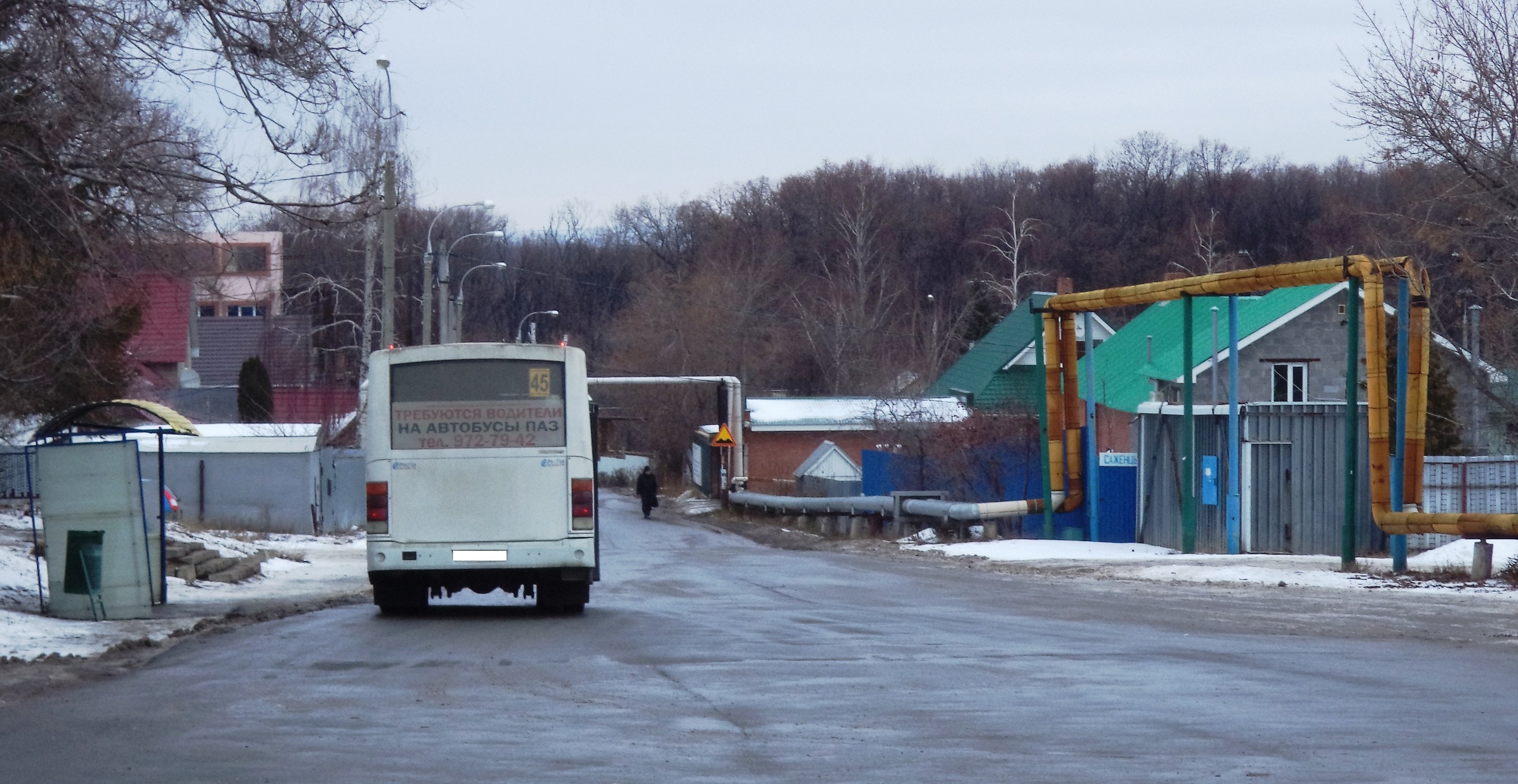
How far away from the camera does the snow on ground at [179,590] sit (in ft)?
42.0

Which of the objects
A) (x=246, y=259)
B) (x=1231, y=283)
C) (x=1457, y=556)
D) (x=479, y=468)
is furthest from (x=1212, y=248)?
(x=246, y=259)

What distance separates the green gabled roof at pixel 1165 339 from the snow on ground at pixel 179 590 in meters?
20.7

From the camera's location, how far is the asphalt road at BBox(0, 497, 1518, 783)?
23.8 feet

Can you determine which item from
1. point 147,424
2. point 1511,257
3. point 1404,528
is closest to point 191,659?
point 1404,528

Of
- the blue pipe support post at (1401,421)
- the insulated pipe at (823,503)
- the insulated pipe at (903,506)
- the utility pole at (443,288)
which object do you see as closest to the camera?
the blue pipe support post at (1401,421)

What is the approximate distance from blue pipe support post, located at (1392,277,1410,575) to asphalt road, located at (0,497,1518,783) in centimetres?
518

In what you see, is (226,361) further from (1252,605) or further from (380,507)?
(1252,605)

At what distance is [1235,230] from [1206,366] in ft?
132

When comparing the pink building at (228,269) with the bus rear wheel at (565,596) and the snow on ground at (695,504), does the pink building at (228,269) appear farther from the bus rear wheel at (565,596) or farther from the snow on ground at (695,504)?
the snow on ground at (695,504)

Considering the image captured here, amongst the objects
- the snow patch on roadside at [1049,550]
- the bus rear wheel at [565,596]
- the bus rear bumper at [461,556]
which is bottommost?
the snow patch on roadside at [1049,550]

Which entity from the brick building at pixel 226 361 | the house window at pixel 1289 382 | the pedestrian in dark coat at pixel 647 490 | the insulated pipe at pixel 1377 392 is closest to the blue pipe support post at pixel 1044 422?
the insulated pipe at pixel 1377 392

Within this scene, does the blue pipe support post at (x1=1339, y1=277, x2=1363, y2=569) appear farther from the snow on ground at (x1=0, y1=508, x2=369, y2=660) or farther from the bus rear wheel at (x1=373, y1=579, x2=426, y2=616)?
the snow on ground at (x1=0, y1=508, x2=369, y2=660)

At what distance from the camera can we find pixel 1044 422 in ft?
92.6

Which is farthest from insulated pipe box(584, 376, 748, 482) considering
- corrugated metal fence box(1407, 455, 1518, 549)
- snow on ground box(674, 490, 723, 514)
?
corrugated metal fence box(1407, 455, 1518, 549)
